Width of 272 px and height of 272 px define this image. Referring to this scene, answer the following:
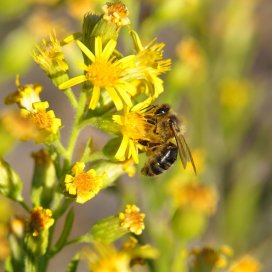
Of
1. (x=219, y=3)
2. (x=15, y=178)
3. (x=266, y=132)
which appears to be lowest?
(x=15, y=178)

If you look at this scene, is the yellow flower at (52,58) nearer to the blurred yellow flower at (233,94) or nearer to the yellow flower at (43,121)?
the yellow flower at (43,121)

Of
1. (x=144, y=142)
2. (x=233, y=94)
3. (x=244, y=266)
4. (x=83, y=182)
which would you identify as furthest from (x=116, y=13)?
(x=233, y=94)

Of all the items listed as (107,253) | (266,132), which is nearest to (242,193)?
(266,132)

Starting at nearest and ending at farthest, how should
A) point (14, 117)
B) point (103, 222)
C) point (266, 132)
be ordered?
point (103, 222) → point (14, 117) → point (266, 132)

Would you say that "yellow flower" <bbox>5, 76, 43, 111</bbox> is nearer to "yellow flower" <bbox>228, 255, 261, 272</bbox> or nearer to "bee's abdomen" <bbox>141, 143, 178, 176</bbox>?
"bee's abdomen" <bbox>141, 143, 178, 176</bbox>

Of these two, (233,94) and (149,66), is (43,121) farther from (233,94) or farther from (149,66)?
(233,94)

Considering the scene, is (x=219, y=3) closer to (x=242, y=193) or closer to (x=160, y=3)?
(x=160, y=3)
